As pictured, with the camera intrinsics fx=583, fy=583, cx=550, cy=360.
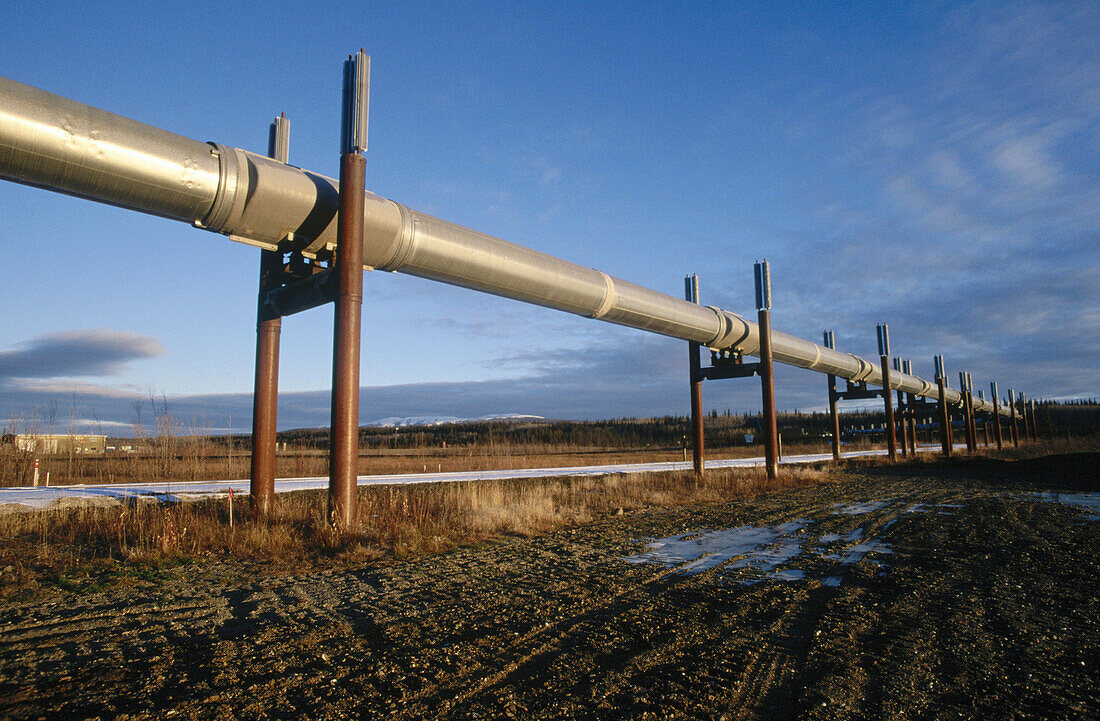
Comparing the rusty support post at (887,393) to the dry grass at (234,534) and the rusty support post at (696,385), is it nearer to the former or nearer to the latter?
the rusty support post at (696,385)

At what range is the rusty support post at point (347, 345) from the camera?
Answer: 723cm

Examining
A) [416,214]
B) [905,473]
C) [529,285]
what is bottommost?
[905,473]

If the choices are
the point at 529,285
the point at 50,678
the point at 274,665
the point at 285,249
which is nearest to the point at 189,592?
the point at 50,678

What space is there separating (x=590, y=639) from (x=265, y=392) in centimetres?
652

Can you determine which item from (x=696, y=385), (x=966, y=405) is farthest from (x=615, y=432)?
(x=696, y=385)

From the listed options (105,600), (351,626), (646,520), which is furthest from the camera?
(646,520)

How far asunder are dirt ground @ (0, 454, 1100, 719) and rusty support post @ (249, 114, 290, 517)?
2.37 m

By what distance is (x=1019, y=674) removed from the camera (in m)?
3.30

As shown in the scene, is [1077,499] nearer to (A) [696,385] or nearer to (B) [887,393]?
(A) [696,385]

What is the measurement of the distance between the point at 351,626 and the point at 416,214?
631 centimetres

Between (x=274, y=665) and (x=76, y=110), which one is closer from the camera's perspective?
(x=274, y=665)

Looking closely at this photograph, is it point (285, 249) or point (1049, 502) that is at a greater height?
point (285, 249)

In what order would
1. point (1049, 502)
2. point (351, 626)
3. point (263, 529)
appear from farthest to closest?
point (1049, 502), point (263, 529), point (351, 626)

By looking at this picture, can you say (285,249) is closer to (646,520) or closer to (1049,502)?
(646,520)
